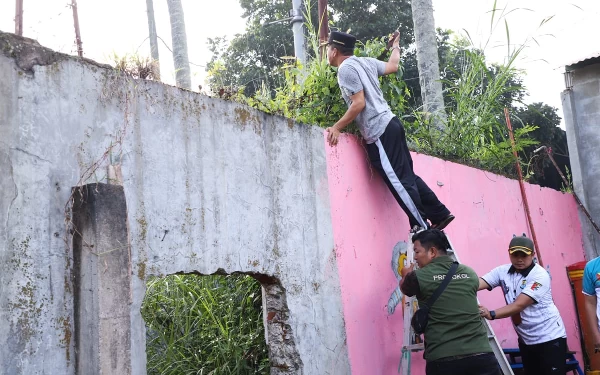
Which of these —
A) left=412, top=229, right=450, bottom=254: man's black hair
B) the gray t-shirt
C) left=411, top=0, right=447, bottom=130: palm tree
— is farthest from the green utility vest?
left=411, top=0, right=447, bottom=130: palm tree

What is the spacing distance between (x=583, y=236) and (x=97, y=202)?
28.6 feet

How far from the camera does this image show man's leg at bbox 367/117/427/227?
506 centimetres

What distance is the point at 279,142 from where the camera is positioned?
450 centimetres

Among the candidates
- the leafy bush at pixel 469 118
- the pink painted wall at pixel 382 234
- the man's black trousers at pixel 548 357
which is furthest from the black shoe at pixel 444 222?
the leafy bush at pixel 469 118

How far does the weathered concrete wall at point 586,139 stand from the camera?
10.1 meters

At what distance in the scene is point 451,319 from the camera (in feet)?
13.4

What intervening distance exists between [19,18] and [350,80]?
231 cm

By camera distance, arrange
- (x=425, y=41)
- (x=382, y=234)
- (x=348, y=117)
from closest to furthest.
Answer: (x=348, y=117) < (x=382, y=234) < (x=425, y=41)

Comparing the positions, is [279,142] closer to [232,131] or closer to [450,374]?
[232,131]

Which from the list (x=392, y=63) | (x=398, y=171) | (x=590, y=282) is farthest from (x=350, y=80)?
(x=590, y=282)

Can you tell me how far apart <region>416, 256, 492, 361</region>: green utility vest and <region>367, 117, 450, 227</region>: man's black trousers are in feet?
3.14

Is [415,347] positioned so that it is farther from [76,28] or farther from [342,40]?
[76,28]

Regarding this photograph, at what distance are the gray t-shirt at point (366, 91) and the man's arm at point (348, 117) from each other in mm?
48

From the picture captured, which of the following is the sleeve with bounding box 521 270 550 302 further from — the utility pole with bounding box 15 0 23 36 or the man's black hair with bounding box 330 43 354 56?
the utility pole with bounding box 15 0 23 36
